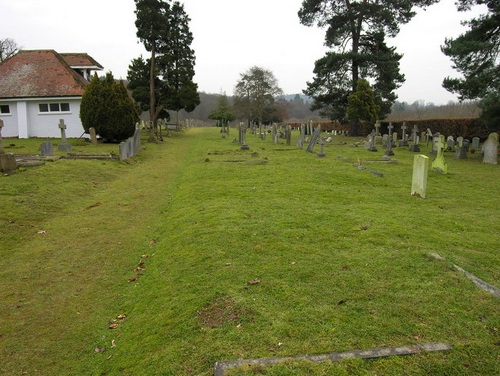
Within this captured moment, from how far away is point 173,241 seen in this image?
679 cm

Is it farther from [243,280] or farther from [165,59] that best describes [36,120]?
[243,280]

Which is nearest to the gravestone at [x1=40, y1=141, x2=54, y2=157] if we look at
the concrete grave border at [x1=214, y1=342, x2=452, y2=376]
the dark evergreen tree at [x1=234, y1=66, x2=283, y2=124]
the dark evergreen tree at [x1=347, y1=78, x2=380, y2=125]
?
the concrete grave border at [x1=214, y1=342, x2=452, y2=376]

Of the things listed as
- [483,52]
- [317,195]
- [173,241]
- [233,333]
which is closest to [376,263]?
[233,333]

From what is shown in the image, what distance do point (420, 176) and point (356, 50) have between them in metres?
27.8

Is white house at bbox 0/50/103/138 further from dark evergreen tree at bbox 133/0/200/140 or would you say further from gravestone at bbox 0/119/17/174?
gravestone at bbox 0/119/17/174

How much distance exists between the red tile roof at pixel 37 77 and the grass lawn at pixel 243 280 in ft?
67.8

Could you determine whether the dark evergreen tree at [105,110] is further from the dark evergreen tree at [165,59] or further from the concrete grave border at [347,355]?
the concrete grave border at [347,355]

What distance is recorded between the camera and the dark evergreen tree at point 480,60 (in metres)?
18.2

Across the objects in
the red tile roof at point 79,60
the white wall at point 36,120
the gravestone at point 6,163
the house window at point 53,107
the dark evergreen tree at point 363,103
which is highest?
the red tile roof at point 79,60

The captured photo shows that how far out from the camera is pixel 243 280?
4723 mm

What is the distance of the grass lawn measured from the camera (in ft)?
11.3

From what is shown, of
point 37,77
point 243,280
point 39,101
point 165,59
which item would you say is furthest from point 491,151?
point 37,77

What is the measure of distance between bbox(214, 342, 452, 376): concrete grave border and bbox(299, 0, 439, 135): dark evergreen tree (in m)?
32.3

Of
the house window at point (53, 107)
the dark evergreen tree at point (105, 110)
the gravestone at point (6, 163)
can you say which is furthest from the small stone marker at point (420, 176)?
the house window at point (53, 107)
